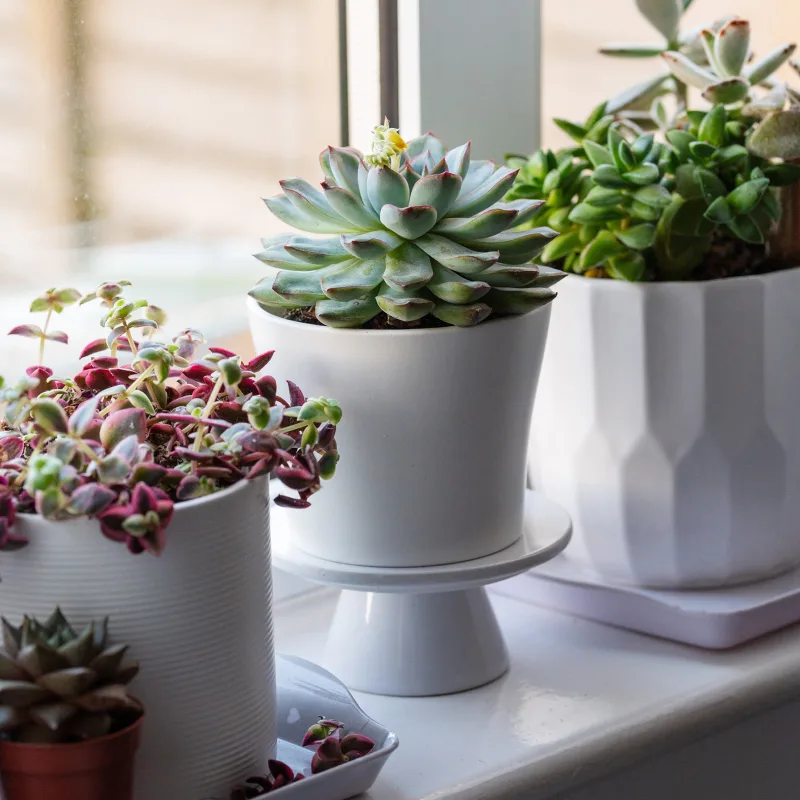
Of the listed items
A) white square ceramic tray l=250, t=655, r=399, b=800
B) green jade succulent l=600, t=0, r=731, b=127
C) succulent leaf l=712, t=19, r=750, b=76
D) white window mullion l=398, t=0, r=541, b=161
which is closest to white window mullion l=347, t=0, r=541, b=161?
white window mullion l=398, t=0, r=541, b=161

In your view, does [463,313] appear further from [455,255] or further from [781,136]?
[781,136]

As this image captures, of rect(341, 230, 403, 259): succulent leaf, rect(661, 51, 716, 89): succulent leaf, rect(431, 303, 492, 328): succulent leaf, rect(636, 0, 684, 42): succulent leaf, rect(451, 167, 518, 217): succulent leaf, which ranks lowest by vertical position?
rect(431, 303, 492, 328): succulent leaf

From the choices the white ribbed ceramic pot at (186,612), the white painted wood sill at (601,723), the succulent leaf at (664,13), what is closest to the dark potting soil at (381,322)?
the white ribbed ceramic pot at (186,612)

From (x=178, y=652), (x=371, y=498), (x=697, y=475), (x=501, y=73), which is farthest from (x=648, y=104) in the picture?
(x=178, y=652)

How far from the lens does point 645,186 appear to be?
726 mm

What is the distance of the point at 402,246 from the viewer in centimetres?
62

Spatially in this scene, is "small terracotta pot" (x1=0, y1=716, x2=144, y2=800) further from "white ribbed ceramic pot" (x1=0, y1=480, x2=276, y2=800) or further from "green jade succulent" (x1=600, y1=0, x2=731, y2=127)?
"green jade succulent" (x1=600, y1=0, x2=731, y2=127)

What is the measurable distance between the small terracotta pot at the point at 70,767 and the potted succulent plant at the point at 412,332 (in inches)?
8.0

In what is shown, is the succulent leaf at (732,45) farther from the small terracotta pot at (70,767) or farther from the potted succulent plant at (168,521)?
the small terracotta pot at (70,767)

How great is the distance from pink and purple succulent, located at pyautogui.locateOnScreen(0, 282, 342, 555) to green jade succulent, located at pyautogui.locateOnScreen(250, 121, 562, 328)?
59 mm

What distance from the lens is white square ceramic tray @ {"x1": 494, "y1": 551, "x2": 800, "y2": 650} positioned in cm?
76

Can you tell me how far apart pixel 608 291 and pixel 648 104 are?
209mm

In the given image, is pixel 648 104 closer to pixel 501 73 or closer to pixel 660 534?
pixel 501 73

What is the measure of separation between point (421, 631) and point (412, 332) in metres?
0.20
